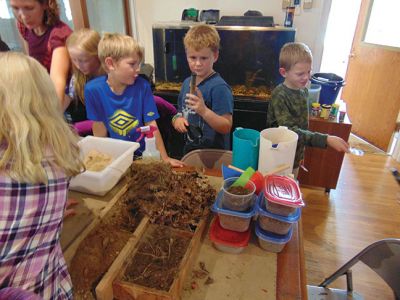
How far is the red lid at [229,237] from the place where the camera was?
722mm

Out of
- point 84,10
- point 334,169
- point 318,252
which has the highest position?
point 84,10

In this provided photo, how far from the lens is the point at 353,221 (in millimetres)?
1994

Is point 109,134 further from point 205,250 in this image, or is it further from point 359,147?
point 359,147

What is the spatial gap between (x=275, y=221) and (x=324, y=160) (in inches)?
65.5

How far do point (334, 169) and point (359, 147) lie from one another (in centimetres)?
109

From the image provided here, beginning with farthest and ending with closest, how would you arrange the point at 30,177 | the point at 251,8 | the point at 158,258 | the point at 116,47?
1. the point at 251,8
2. the point at 116,47
3. the point at 158,258
4. the point at 30,177

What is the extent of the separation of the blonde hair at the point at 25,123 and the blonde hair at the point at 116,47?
66 centimetres

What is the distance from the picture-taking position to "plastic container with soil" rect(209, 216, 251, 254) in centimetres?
72

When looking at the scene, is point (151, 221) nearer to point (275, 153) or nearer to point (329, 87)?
point (275, 153)

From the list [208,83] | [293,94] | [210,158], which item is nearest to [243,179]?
[210,158]

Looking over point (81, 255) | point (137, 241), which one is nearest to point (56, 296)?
point (81, 255)

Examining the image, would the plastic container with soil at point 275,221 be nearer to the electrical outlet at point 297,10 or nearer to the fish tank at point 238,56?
→ the fish tank at point 238,56

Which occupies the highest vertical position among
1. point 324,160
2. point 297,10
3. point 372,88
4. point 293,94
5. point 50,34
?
point 297,10

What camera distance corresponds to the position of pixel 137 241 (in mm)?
694
